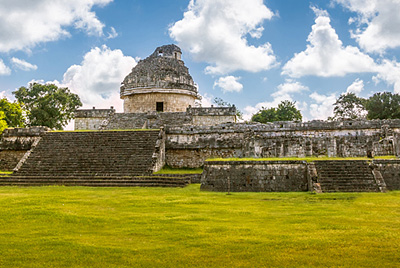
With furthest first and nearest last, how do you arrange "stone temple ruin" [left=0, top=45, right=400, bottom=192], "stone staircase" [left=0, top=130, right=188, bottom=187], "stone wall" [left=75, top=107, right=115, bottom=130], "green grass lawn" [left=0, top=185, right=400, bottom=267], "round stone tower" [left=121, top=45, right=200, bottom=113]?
1. "round stone tower" [left=121, top=45, right=200, bottom=113]
2. "stone wall" [left=75, top=107, right=115, bottom=130]
3. "stone staircase" [left=0, top=130, right=188, bottom=187]
4. "stone temple ruin" [left=0, top=45, right=400, bottom=192]
5. "green grass lawn" [left=0, top=185, right=400, bottom=267]

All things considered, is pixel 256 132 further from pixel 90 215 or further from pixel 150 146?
pixel 90 215

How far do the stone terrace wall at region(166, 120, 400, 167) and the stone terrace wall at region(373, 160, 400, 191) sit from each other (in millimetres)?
3425

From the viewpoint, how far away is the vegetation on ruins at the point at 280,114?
114ft

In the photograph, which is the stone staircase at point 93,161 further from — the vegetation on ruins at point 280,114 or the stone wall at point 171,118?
the vegetation on ruins at point 280,114

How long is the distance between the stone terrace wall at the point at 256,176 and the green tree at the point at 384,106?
76.3 ft

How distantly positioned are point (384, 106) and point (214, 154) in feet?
68.9

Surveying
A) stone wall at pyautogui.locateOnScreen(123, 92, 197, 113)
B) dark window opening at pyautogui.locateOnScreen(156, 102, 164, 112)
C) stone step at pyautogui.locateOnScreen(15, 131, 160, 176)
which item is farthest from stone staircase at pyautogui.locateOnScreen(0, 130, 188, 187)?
dark window opening at pyautogui.locateOnScreen(156, 102, 164, 112)

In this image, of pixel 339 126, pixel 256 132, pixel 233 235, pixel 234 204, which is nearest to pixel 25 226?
pixel 233 235

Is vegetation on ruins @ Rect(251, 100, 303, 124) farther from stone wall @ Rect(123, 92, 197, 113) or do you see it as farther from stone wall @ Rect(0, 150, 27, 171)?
stone wall @ Rect(0, 150, 27, 171)

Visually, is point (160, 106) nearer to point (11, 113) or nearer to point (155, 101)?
point (155, 101)

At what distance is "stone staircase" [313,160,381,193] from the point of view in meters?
10.3

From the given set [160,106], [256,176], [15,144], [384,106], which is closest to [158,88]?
[160,106]

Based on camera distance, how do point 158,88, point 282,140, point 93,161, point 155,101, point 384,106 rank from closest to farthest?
point 93,161, point 282,140, point 158,88, point 155,101, point 384,106

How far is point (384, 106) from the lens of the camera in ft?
105
